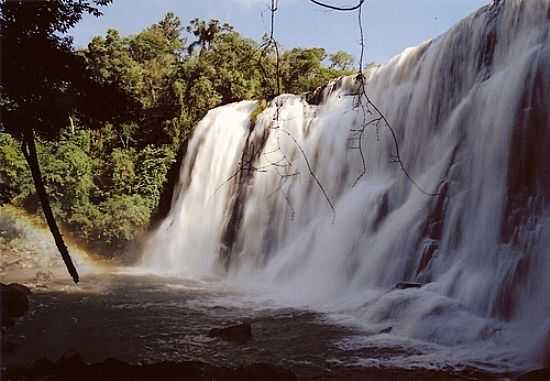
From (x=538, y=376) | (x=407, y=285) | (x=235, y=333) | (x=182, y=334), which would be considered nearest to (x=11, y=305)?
(x=182, y=334)

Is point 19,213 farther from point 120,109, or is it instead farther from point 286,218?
point 120,109

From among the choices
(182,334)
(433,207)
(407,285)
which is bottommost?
(182,334)

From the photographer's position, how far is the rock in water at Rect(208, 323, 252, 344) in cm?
720

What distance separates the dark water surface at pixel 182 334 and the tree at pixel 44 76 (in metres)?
2.79

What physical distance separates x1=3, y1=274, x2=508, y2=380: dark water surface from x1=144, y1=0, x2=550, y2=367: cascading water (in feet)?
2.12

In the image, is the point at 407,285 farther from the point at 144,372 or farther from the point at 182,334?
the point at 144,372

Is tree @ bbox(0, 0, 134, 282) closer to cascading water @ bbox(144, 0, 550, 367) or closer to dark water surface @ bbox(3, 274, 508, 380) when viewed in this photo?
cascading water @ bbox(144, 0, 550, 367)

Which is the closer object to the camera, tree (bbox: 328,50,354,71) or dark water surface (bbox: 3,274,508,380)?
dark water surface (bbox: 3,274,508,380)

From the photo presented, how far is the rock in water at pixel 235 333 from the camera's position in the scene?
7201 millimetres

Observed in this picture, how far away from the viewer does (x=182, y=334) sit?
25.2 feet

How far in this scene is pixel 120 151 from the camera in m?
22.2

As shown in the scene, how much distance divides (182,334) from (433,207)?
4868 mm

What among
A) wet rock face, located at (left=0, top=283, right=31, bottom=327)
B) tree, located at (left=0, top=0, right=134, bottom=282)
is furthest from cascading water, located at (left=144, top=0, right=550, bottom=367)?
wet rock face, located at (left=0, top=283, right=31, bottom=327)

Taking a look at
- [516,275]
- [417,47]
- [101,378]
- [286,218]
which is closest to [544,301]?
[516,275]
